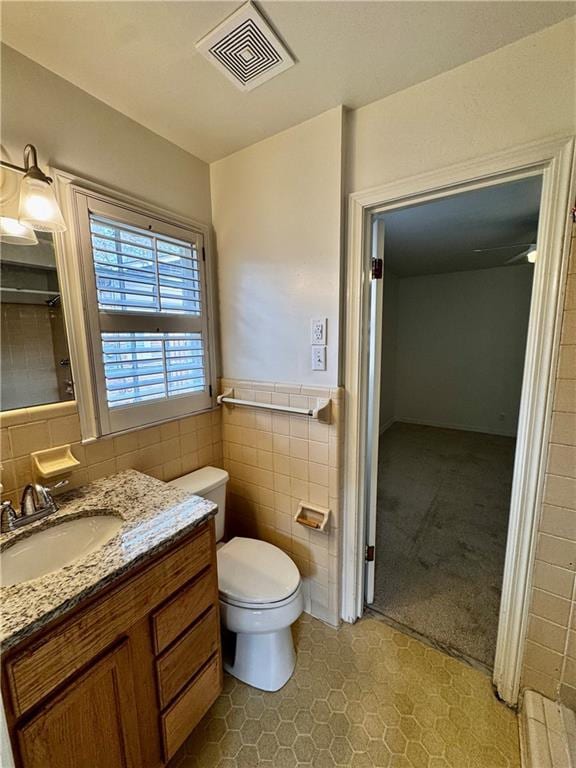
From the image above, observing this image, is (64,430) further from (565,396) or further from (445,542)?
(445,542)

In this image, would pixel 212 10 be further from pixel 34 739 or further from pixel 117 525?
pixel 34 739

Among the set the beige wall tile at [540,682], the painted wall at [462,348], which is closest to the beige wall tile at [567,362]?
the beige wall tile at [540,682]

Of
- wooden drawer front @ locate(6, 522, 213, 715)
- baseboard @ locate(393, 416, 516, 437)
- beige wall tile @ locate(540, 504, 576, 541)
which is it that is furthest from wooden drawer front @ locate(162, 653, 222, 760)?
baseboard @ locate(393, 416, 516, 437)

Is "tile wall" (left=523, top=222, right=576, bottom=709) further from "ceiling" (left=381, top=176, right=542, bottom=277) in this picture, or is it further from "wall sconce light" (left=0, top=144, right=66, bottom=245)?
"wall sconce light" (left=0, top=144, right=66, bottom=245)

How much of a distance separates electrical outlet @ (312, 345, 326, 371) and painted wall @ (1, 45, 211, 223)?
990 mm

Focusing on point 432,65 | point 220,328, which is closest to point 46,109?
point 220,328

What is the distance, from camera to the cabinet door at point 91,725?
70 cm

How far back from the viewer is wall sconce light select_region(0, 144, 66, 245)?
0.99 m

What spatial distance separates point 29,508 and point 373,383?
1460mm

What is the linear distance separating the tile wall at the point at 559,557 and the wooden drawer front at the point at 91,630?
1.26 meters

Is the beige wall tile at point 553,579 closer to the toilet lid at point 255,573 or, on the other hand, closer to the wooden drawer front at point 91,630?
the toilet lid at point 255,573

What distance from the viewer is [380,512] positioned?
2641 millimetres

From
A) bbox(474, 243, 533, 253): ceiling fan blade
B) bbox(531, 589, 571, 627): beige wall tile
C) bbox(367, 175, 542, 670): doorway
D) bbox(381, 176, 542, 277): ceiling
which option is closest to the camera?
bbox(531, 589, 571, 627): beige wall tile

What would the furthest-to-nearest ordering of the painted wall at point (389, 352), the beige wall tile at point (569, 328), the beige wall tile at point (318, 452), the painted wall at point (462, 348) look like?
the painted wall at point (389, 352) → the painted wall at point (462, 348) → the beige wall tile at point (318, 452) → the beige wall tile at point (569, 328)
